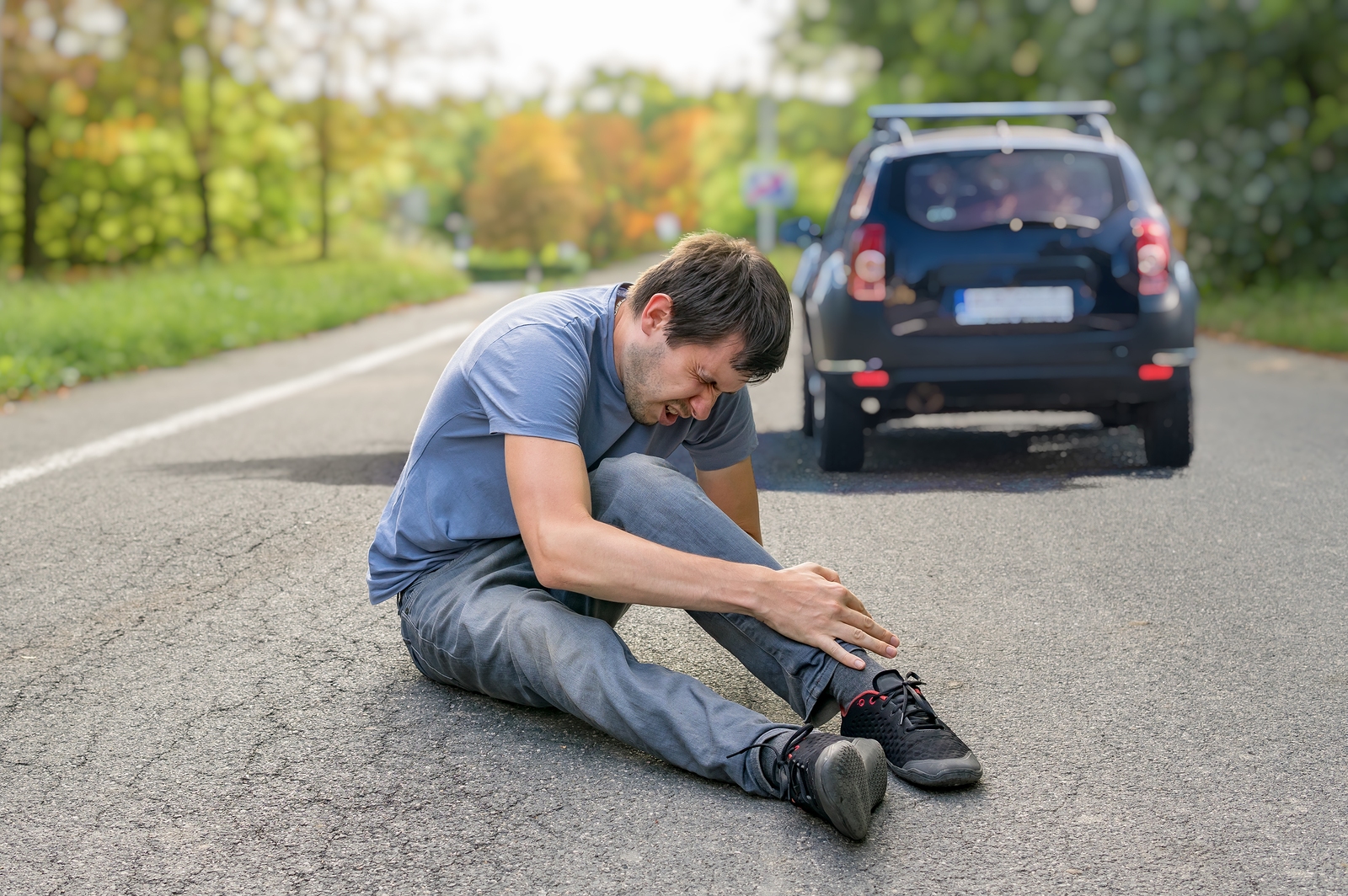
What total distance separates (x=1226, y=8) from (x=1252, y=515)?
14956 millimetres

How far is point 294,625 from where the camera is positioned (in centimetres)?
436

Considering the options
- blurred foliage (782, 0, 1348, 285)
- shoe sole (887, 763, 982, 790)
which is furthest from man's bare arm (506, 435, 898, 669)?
blurred foliage (782, 0, 1348, 285)

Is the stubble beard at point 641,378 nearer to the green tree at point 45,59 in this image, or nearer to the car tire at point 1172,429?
the car tire at point 1172,429

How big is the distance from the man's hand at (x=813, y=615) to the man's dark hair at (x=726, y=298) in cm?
49

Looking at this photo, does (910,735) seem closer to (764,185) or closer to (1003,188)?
(1003,188)

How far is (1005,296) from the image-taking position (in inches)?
273

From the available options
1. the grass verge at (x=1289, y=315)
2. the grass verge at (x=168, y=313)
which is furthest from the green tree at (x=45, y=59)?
the grass verge at (x=1289, y=315)

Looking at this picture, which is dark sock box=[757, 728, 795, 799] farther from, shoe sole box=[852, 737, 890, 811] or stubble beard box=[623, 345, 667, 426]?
stubble beard box=[623, 345, 667, 426]

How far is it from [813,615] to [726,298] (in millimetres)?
721

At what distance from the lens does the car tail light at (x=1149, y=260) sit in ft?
22.9

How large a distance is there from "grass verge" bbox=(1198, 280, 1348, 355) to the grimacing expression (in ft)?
40.0

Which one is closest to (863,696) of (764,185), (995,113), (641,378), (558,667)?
(558,667)

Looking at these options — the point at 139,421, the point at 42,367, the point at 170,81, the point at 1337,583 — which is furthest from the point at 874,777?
the point at 170,81

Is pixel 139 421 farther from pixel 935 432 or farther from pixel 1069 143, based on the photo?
pixel 1069 143
